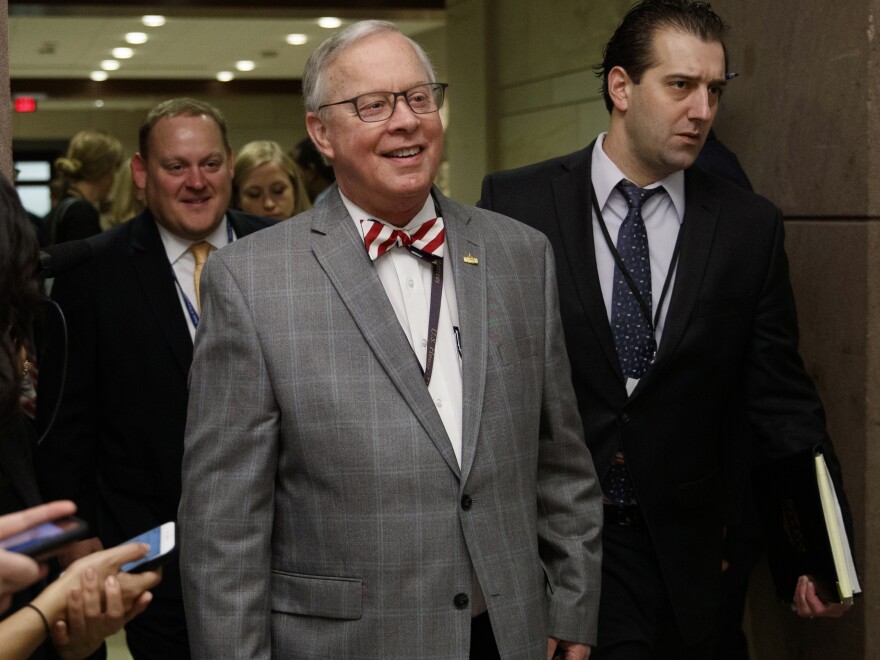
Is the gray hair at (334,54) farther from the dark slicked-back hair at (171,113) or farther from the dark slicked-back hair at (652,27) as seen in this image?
the dark slicked-back hair at (171,113)

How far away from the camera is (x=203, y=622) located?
91.7 inches

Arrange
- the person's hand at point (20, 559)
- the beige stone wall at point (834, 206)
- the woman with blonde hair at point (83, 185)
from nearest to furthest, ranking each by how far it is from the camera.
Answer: the person's hand at point (20, 559) < the beige stone wall at point (834, 206) < the woman with blonde hair at point (83, 185)

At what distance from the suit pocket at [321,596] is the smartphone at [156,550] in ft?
1.28

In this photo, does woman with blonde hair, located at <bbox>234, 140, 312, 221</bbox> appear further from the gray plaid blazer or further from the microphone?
the gray plaid blazer

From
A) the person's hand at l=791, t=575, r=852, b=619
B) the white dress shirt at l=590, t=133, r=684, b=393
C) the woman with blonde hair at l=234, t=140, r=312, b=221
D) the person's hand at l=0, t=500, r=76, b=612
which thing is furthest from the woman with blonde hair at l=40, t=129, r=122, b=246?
the person's hand at l=0, t=500, r=76, b=612

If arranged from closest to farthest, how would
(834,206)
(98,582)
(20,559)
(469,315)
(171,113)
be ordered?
(20,559), (98,582), (469,315), (834,206), (171,113)

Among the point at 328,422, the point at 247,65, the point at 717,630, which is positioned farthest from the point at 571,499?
the point at 247,65

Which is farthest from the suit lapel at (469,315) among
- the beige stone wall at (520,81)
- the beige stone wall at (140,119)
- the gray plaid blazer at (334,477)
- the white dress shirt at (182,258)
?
the beige stone wall at (140,119)

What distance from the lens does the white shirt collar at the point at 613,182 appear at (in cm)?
325

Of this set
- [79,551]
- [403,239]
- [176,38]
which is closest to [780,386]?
[403,239]

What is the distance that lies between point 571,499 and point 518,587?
0.28 meters

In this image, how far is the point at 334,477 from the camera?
2334 millimetres

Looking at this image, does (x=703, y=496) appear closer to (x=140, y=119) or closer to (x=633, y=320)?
(x=633, y=320)

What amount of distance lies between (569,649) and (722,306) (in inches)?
40.0
